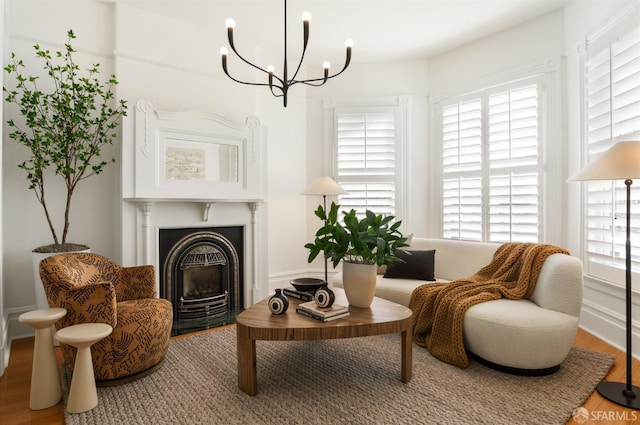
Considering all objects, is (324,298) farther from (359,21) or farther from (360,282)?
(359,21)

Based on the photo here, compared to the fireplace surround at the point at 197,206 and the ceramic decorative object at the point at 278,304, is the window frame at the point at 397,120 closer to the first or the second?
the fireplace surround at the point at 197,206

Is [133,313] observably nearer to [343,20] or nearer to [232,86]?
[232,86]

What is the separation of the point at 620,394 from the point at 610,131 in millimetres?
1948

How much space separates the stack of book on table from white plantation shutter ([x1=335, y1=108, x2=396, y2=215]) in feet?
8.43

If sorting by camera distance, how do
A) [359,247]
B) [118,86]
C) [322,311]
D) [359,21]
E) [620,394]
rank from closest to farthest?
[620,394] < [322,311] < [359,247] < [118,86] < [359,21]

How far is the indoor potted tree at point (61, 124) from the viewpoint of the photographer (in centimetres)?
289

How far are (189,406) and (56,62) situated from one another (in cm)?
309

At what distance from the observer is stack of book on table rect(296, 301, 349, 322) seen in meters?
2.18

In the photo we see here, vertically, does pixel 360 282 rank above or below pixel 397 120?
below

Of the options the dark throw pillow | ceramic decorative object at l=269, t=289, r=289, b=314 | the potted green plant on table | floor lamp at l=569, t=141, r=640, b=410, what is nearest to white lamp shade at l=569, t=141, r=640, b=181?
floor lamp at l=569, t=141, r=640, b=410

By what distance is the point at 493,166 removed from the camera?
409 cm

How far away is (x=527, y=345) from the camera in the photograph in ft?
7.52

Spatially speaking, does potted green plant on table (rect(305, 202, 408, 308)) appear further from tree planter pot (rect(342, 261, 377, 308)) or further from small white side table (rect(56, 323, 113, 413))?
small white side table (rect(56, 323, 113, 413))

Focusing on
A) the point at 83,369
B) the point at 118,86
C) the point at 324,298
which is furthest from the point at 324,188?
the point at 83,369
